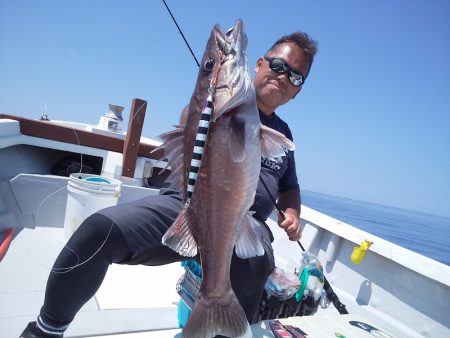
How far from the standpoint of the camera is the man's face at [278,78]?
2.47 metres

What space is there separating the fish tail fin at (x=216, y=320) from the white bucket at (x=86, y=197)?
248 centimetres

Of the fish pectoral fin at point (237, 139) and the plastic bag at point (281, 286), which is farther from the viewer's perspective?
the plastic bag at point (281, 286)

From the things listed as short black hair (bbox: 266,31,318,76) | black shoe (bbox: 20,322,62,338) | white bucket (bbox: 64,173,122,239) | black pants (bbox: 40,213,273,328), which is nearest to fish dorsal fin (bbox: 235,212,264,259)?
black pants (bbox: 40,213,273,328)

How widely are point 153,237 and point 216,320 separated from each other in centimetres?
61

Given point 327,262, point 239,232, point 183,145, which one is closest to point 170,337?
point 239,232

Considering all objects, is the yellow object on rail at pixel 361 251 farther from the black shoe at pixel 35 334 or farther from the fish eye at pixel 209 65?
the black shoe at pixel 35 334

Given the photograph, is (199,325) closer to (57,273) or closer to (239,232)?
(239,232)

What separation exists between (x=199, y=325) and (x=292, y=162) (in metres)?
1.76

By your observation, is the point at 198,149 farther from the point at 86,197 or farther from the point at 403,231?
the point at 403,231

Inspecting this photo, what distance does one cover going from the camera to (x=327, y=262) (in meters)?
4.33

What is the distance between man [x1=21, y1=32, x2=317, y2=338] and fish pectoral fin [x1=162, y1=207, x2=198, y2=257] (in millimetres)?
358

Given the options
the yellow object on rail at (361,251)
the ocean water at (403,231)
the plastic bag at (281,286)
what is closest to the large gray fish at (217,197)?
the plastic bag at (281,286)

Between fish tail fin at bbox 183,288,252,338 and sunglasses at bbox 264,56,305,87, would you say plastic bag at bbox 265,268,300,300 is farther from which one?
sunglasses at bbox 264,56,305,87

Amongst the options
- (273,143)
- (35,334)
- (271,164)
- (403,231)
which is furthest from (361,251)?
(403,231)
